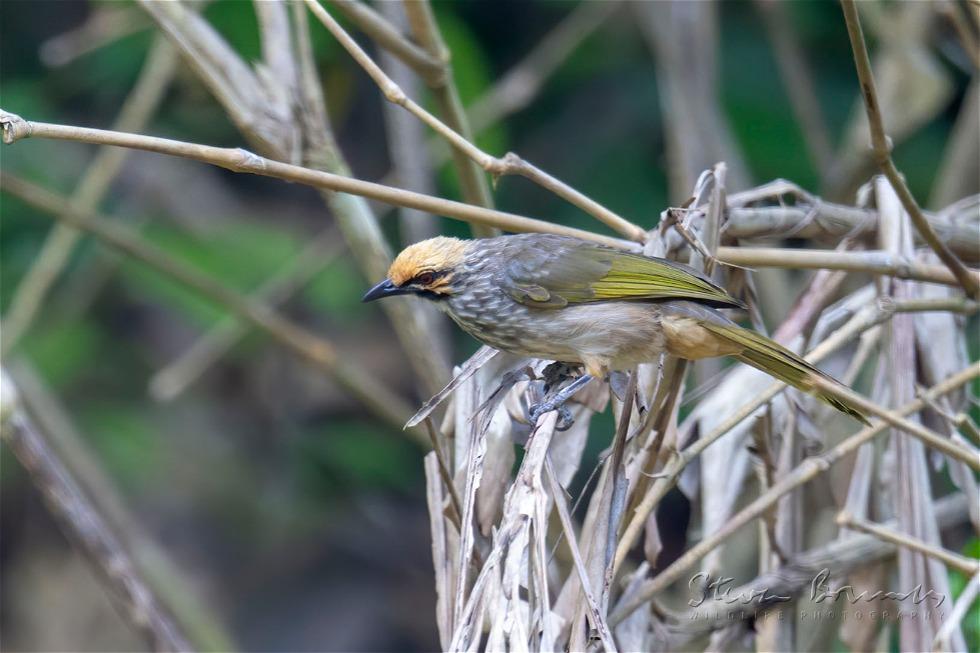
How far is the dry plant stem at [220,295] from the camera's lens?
3.77m

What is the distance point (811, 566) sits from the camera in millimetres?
2834

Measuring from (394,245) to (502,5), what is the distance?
153 cm

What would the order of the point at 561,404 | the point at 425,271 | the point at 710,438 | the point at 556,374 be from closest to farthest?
the point at 710,438, the point at 561,404, the point at 556,374, the point at 425,271

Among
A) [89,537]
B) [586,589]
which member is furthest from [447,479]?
[89,537]

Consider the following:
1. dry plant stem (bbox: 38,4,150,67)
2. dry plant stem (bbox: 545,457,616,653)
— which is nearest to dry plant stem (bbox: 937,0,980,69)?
dry plant stem (bbox: 545,457,616,653)

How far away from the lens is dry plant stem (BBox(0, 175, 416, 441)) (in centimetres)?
377

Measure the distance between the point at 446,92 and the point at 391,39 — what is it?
0.87 feet

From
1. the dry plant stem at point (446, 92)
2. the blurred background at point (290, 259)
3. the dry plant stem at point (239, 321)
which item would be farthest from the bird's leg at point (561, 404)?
the dry plant stem at point (239, 321)

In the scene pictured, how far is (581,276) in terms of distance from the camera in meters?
3.00

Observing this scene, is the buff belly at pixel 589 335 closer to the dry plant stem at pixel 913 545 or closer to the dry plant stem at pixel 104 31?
the dry plant stem at pixel 913 545

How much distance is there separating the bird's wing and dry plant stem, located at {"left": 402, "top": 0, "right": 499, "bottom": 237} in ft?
1.23

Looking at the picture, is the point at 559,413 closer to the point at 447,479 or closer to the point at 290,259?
the point at 447,479

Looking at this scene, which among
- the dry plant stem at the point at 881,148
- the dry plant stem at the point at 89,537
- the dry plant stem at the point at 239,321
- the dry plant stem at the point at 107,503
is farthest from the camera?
the dry plant stem at the point at 239,321

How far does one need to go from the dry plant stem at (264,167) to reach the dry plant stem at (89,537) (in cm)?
139
